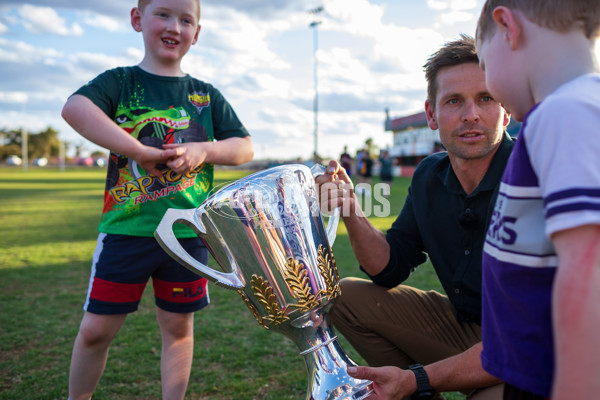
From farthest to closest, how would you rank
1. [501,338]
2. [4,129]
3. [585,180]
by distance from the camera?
1. [4,129]
2. [501,338]
3. [585,180]

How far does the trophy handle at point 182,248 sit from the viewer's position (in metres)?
1.19

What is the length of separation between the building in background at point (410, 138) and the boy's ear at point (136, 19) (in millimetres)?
34919

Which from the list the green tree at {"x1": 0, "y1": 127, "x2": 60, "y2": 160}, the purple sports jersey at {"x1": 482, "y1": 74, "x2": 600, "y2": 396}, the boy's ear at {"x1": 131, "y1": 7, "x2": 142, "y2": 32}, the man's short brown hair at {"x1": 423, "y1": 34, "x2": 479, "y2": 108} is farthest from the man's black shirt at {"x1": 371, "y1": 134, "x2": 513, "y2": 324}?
the green tree at {"x1": 0, "y1": 127, "x2": 60, "y2": 160}

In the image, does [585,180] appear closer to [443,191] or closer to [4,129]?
[443,191]

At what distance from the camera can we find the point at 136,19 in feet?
5.78

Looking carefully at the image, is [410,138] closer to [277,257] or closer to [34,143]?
[277,257]

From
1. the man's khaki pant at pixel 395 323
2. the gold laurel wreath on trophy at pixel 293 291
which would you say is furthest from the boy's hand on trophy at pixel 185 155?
the man's khaki pant at pixel 395 323

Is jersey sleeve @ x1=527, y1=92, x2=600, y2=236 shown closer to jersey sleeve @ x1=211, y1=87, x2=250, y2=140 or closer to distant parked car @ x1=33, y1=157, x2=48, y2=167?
jersey sleeve @ x1=211, y1=87, x2=250, y2=140

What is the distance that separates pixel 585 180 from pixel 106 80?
155cm

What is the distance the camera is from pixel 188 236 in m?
1.73

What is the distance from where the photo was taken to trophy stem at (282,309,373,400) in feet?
4.21

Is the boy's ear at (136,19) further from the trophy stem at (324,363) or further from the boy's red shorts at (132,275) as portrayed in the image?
the trophy stem at (324,363)

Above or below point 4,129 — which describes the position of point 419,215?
below

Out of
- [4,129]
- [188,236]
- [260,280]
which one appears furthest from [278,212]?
[4,129]
